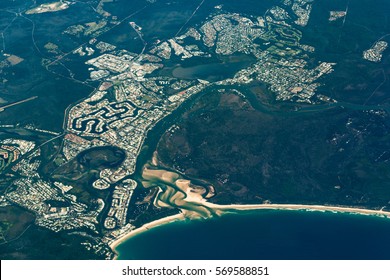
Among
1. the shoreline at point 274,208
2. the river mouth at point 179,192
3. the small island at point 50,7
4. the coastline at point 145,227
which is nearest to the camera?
the coastline at point 145,227

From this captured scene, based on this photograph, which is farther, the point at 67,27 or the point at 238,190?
the point at 67,27

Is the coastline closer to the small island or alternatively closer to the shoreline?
the shoreline

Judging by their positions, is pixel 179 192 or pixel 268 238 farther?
pixel 179 192

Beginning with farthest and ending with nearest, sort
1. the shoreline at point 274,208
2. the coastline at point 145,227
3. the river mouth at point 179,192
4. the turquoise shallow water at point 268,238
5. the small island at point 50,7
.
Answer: the small island at point 50,7, the river mouth at point 179,192, the shoreline at point 274,208, the coastline at point 145,227, the turquoise shallow water at point 268,238

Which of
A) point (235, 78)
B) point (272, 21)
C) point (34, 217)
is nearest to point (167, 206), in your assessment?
point (34, 217)

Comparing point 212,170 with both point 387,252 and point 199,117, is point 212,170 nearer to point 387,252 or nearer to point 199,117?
point 199,117

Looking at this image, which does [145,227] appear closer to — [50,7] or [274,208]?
[274,208]

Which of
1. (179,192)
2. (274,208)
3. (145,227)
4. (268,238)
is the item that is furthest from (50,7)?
(268,238)

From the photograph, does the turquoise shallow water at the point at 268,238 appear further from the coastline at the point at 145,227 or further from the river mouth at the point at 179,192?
the river mouth at the point at 179,192

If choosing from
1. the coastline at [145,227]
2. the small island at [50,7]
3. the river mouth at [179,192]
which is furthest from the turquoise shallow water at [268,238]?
the small island at [50,7]
